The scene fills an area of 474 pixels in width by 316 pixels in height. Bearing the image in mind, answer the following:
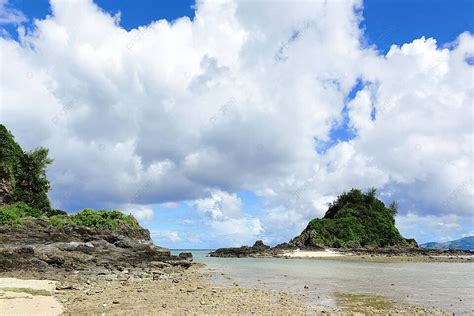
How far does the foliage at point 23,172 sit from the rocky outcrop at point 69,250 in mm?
12531

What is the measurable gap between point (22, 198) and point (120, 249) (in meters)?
20.4

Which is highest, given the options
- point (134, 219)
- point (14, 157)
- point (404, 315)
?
point (14, 157)

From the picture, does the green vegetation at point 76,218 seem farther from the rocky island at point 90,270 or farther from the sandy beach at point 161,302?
the sandy beach at point 161,302

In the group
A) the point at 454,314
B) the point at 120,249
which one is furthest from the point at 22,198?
the point at 454,314

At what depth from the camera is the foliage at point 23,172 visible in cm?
5222

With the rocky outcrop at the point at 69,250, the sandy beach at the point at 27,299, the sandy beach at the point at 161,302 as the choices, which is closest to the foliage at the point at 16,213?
the rocky outcrop at the point at 69,250

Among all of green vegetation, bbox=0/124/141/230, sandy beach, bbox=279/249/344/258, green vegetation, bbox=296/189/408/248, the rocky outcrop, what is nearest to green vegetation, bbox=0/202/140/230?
green vegetation, bbox=0/124/141/230

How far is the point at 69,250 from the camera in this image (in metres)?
34.9

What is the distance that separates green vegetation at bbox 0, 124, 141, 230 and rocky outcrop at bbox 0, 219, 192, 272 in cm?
496

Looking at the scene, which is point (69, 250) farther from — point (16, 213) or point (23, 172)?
point (23, 172)

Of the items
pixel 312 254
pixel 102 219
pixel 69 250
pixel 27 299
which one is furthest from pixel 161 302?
pixel 312 254

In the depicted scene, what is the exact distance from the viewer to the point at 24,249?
101ft

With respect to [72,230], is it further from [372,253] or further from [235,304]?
[372,253]

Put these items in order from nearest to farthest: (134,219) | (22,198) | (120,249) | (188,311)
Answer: (188,311) < (120,249) < (22,198) < (134,219)
